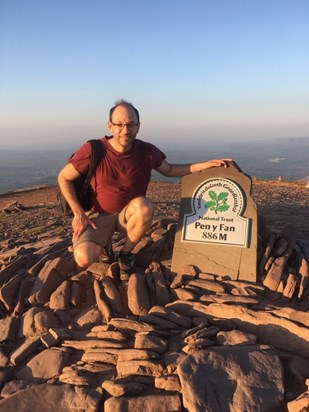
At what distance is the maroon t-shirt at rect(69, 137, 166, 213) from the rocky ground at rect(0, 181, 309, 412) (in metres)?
0.87

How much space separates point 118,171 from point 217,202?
142cm

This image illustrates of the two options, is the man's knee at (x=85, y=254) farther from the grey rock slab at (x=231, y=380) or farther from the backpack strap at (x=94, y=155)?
the grey rock slab at (x=231, y=380)

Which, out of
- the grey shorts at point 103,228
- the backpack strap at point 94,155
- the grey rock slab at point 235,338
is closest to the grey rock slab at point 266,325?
the grey rock slab at point 235,338

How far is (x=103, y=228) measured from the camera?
5113 mm

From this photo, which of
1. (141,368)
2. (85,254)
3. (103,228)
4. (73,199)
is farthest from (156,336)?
(73,199)

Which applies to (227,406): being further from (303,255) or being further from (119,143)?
(119,143)

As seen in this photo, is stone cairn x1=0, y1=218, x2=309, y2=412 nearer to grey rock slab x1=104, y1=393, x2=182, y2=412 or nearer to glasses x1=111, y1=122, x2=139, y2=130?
grey rock slab x1=104, y1=393, x2=182, y2=412

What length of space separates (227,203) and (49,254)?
9.36ft

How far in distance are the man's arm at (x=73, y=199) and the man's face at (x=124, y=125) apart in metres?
0.76

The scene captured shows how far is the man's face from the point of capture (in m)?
4.80

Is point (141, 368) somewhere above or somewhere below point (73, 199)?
below

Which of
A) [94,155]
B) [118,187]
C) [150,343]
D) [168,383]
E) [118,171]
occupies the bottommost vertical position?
[168,383]

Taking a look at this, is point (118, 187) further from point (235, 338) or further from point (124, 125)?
point (235, 338)

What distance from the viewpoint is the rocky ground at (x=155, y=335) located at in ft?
10.1
